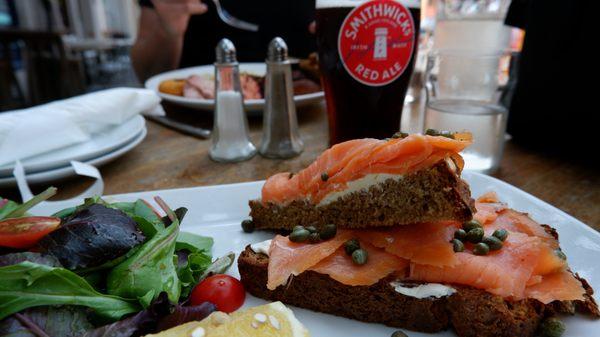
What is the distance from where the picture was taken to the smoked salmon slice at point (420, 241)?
1.24 m

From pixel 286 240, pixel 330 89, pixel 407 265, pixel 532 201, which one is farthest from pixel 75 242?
pixel 532 201

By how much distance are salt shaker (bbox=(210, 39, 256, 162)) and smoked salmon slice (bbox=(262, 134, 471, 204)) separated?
0.77 metres

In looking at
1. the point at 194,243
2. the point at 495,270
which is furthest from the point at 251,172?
the point at 495,270

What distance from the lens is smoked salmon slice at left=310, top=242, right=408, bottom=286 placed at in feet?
4.25

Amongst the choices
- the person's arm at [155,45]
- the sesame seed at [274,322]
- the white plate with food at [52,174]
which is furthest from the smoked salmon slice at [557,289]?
the person's arm at [155,45]

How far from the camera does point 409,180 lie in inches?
53.8

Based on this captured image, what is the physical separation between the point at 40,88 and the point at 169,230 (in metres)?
13.2

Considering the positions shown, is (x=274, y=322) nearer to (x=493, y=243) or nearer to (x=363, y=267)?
(x=363, y=267)

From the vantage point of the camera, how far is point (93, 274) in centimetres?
133

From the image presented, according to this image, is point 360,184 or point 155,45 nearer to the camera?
point 360,184

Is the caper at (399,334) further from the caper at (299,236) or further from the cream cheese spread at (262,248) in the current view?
the cream cheese spread at (262,248)

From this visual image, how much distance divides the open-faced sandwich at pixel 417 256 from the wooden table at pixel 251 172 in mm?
652

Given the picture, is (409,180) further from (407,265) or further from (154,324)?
(154,324)

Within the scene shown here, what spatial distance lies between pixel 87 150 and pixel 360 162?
5.08 feet
